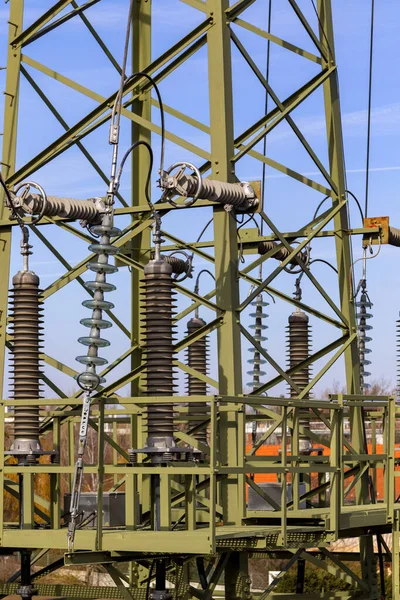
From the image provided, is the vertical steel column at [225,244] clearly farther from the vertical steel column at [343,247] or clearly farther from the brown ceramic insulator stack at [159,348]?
the vertical steel column at [343,247]

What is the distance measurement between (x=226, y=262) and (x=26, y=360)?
295 cm

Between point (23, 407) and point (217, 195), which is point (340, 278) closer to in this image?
point (217, 195)

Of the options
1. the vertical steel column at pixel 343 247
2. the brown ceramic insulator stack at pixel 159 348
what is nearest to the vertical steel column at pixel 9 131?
the brown ceramic insulator stack at pixel 159 348

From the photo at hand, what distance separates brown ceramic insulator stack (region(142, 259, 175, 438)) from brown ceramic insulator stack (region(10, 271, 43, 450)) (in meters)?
1.56

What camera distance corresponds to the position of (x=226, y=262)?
51.0ft

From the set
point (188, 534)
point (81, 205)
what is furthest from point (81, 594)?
point (81, 205)

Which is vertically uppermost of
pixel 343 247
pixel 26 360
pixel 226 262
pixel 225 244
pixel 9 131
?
pixel 9 131

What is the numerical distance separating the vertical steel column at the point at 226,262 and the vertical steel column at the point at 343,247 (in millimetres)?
3174

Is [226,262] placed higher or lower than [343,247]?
lower

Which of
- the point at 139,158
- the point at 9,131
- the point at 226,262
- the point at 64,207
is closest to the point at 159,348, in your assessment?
the point at 226,262

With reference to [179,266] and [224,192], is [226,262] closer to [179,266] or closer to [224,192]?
[224,192]

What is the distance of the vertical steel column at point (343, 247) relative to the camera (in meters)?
18.6

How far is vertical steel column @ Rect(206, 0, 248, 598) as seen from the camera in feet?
50.4

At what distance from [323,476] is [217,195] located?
7527mm
